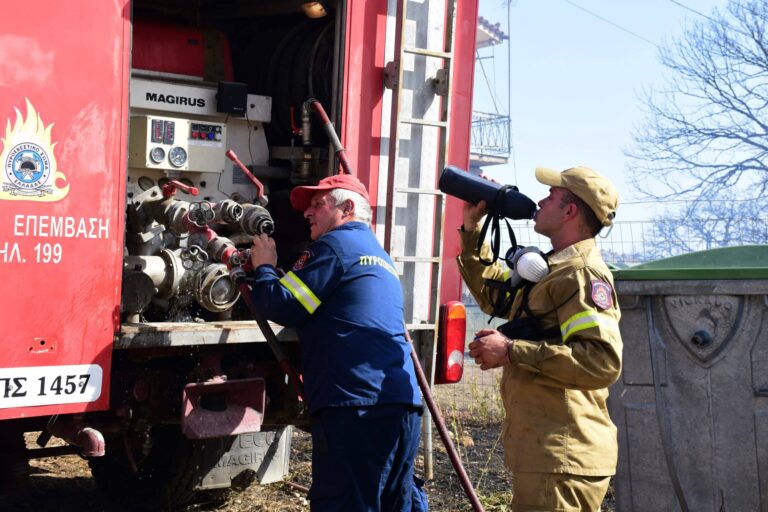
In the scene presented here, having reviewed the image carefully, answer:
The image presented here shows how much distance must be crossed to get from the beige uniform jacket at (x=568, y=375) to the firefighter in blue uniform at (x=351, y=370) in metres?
0.48

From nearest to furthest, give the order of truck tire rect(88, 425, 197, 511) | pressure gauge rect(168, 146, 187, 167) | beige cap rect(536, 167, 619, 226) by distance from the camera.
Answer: beige cap rect(536, 167, 619, 226), pressure gauge rect(168, 146, 187, 167), truck tire rect(88, 425, 197, 511)

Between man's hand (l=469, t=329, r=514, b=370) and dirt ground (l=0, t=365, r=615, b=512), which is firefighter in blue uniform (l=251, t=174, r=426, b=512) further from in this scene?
dirt ground (l=0, t=365, r=615, b=512)

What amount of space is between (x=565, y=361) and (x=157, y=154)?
2561 millimetres

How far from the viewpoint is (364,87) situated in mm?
4938

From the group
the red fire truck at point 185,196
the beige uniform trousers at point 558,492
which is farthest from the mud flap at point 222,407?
the beige uniform trousers at point 558,492

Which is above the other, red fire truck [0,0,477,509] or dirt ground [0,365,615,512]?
red fire truck [0,0,477,509]

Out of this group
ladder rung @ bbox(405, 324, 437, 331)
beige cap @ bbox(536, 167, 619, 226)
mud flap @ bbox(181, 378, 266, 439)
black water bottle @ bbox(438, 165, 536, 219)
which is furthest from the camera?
ladder rung @ bbox(405, 324, 437, 331)

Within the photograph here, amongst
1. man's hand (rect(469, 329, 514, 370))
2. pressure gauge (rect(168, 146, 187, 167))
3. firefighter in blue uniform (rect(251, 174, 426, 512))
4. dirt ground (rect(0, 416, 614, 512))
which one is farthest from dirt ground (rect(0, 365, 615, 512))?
man's hand (rect(469, 329, 514, 370))

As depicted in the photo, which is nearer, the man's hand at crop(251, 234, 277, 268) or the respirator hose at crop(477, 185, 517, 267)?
the respirator hose at crop(477, 185, 517, 267)

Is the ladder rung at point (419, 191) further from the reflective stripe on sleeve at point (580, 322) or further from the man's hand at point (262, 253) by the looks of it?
the reflective stripe on sleeve at point (580, 322)

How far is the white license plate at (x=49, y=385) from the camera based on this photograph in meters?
3.67

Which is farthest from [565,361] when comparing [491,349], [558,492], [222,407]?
[222,407]

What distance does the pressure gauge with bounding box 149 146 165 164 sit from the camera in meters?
4.91

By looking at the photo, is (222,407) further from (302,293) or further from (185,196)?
(185,196)
